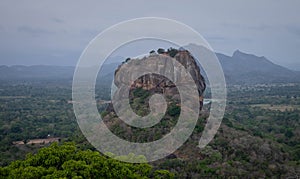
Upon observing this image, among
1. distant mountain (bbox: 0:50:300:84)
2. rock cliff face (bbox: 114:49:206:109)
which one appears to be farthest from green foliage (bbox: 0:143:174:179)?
distant mountain (bbox: 0:50:300:84)

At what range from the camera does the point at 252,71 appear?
117688 millimetres

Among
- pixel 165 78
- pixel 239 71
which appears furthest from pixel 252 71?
pixel 165 78

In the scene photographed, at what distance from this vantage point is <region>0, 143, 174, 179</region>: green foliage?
568cm

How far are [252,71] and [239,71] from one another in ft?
21.2

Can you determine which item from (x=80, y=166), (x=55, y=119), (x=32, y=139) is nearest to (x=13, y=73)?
(x=55, y=119)

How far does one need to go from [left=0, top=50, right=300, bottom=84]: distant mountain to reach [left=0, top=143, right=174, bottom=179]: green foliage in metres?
82.6

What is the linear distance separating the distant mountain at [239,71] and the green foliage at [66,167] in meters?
82.6

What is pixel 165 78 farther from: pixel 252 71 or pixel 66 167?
pixel 252 71

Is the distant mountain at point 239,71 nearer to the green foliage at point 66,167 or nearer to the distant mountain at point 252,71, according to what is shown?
the distant mountain at point 252,71

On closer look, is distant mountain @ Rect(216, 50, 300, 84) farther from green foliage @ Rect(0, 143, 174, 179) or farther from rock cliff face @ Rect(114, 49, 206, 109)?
green foliage @ Rect(0, 143, 174, 179)

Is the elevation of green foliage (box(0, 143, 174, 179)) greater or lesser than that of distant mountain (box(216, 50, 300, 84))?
lesser

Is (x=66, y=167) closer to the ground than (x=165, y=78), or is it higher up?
closer to the ground

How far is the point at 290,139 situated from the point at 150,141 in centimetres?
953

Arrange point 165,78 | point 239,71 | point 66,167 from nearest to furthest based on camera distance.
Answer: point 66,167 < point 165,78 < point 239,71
